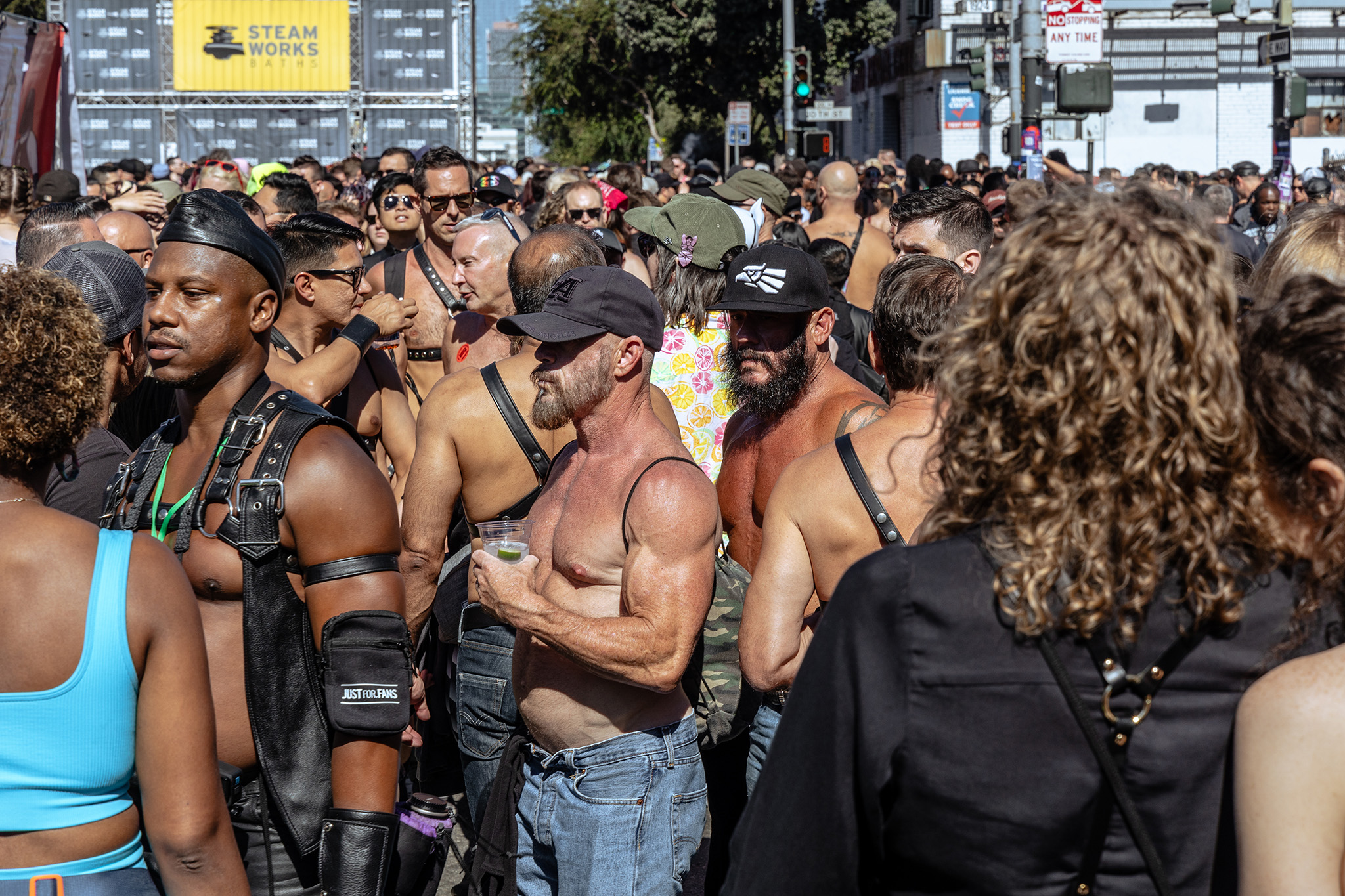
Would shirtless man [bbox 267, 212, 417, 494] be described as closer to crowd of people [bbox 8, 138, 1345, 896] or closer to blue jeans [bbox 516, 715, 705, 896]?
crowd of people [bbox 8, 138, 1345, 896]

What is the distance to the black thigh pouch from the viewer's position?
2717 mm

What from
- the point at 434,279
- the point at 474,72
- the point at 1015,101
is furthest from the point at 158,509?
the point at 474,72

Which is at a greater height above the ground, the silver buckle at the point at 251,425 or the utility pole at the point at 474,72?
the utility pole at the point at 474,72

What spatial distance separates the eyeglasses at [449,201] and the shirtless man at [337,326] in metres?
1.96

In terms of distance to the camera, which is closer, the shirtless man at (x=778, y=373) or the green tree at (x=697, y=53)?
the shirtless man at (x=778, y=373)

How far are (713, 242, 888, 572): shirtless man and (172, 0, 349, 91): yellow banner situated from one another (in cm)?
3332

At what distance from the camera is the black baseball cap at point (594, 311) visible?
10.6 ft

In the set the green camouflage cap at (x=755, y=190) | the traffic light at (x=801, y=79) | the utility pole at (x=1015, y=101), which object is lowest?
the green camouflage cap at (x=755, y=190)

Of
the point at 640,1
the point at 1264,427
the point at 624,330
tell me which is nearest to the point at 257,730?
the point at 624,330

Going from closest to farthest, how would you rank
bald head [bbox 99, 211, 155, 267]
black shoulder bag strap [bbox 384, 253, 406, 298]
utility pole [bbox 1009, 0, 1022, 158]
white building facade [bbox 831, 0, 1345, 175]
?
bald head [bbox 99, 211, 155, 267] < black shoulder bag strap [bbox 384, 253, 406, 298] < utility pole [bbox 1009, 0, 1022, 158] < white building facade [bbox 831, 0, 1345, 175]

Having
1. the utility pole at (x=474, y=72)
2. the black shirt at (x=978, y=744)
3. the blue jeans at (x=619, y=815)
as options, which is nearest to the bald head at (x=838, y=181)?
the blue jeans at (x=619, y=815)

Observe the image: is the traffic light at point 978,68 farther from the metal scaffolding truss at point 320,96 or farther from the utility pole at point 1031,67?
the metal scaffolding truss at point 320,96

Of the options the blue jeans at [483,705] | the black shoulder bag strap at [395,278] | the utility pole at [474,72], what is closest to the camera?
the blue jeans at [483,705]

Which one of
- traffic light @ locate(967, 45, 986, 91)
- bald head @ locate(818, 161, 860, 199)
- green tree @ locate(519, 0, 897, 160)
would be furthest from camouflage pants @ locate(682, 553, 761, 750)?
green tree @ locate(519, 0, 897, 160)
